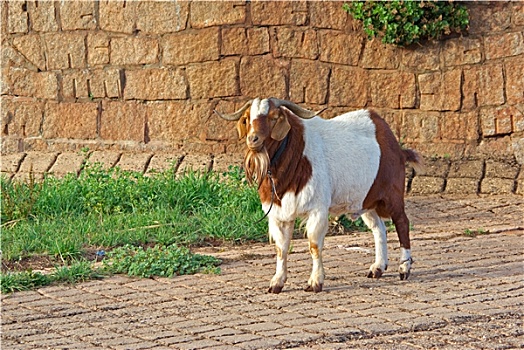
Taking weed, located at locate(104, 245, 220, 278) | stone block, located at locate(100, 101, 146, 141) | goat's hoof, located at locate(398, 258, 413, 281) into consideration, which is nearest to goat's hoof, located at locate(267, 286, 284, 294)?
weed, located at locate(104, 245, 220, 278)

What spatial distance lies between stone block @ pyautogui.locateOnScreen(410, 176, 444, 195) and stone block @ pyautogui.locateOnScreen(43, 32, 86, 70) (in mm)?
4051

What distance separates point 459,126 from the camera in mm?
10742

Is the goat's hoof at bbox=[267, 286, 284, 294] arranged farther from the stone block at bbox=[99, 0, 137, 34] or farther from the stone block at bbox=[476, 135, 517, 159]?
the stone block at bbox=[99, 0, 137, 34]

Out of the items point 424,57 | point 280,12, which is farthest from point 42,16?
point 424,57

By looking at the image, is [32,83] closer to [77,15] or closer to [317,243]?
[77,15]

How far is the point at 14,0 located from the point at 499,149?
5.83 m

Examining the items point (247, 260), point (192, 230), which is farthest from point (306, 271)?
A: point (192, 230)

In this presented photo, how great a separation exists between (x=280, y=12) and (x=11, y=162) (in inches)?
144

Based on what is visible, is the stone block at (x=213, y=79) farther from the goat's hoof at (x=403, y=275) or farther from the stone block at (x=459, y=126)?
the goat's hoof at (x=403, y=275)

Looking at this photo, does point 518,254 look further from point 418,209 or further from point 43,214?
point 43,214

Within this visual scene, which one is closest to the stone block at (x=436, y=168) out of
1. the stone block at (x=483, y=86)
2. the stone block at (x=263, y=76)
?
the stone block at (x=483, y=86)

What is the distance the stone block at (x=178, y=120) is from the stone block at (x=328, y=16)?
1.49 metres

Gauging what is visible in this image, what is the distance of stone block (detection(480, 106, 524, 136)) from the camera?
34.6ft

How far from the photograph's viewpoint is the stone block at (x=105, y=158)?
11445 mm
